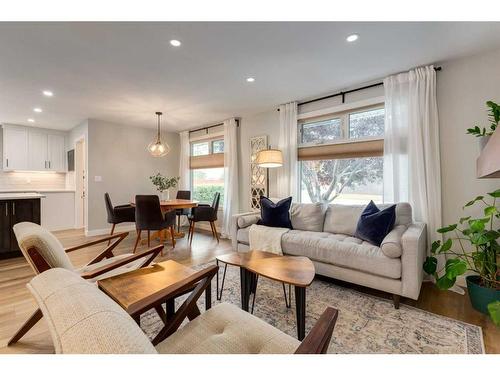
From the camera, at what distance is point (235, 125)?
16.0ft

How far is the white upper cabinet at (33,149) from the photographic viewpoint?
5.36 m

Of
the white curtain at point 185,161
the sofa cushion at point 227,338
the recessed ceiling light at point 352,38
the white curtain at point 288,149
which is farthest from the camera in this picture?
the white curtain at point 185,161

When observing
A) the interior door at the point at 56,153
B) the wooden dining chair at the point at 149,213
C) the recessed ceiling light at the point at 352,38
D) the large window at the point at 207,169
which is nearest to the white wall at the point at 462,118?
the recessed ceiling light at the point at 352,38

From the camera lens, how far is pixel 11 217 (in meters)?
3.35

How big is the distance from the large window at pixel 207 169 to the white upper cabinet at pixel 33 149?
335 centimetres

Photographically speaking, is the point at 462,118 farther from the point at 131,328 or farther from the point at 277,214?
the point at 131,328

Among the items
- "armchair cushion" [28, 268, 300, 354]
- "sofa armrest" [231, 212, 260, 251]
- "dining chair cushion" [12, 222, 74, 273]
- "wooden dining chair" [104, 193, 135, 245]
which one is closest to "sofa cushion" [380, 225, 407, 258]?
"armchair cushion" [28, 268, 300, 354]

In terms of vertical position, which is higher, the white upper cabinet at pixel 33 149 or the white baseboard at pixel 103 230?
the white upper cabinet at pixel 33 149

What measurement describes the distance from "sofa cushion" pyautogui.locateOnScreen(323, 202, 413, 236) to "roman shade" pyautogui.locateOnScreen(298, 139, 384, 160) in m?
0.79

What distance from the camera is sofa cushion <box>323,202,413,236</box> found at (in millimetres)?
2645

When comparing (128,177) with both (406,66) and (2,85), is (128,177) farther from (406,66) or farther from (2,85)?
(406,66)

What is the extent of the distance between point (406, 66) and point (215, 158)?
3772 millimetres

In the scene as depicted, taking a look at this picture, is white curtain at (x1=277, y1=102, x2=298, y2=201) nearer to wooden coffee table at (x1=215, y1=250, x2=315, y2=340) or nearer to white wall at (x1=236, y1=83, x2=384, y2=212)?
white wall at (x1=236, y1=83, x2=384, y2=212)

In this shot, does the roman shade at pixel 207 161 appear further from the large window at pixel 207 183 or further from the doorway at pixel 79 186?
the doorway at pixel 79 186
